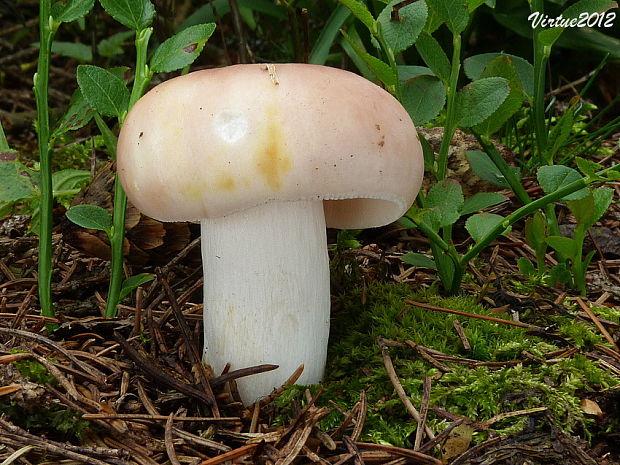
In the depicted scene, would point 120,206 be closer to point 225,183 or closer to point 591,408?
point 225,183

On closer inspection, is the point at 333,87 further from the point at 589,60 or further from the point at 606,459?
the point at 589,60

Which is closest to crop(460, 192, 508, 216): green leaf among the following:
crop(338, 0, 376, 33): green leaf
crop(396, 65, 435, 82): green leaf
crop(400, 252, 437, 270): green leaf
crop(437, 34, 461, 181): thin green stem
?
crop(437, 34, 461, 181): thin green stem

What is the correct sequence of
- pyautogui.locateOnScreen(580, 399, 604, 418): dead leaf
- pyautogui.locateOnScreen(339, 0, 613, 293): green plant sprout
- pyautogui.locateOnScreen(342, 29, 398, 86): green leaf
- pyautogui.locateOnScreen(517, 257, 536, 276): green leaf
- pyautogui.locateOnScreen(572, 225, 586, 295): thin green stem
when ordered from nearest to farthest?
1. pyautogui.locateOnScreen(580, 399, 604, 418): dead leaf
2. pyautogui.locateOnScreen(342, 29, 398, 86): green leaf
3. pyautogui.locateOnScreen(339, 0, 613, 293): green plant sprout
4. pyautogui.locateOnScreen(572, 225, 586, 295): thin green stem
5. pyautogui.locateOnScreen(517, 257, 536, 276): green leaf

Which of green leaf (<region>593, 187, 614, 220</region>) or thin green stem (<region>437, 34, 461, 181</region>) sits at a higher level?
thin green stem (<region>437, 34, 461, 181</region>)

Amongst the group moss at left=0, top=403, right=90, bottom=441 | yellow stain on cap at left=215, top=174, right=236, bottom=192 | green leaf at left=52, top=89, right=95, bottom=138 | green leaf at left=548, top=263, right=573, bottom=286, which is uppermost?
green leaf at left=52, top=89, right=95, bottom=138

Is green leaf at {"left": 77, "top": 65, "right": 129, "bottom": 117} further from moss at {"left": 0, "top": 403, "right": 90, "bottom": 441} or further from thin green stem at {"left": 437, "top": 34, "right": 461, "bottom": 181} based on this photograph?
thin green stem at {"left": 437, "top": 34, "right": 461, "bottom": 181}

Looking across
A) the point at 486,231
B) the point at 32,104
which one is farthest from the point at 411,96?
the point at 32,104

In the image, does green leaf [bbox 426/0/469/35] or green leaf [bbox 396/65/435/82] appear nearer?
green leaf [bbox 426/0/469/35]
